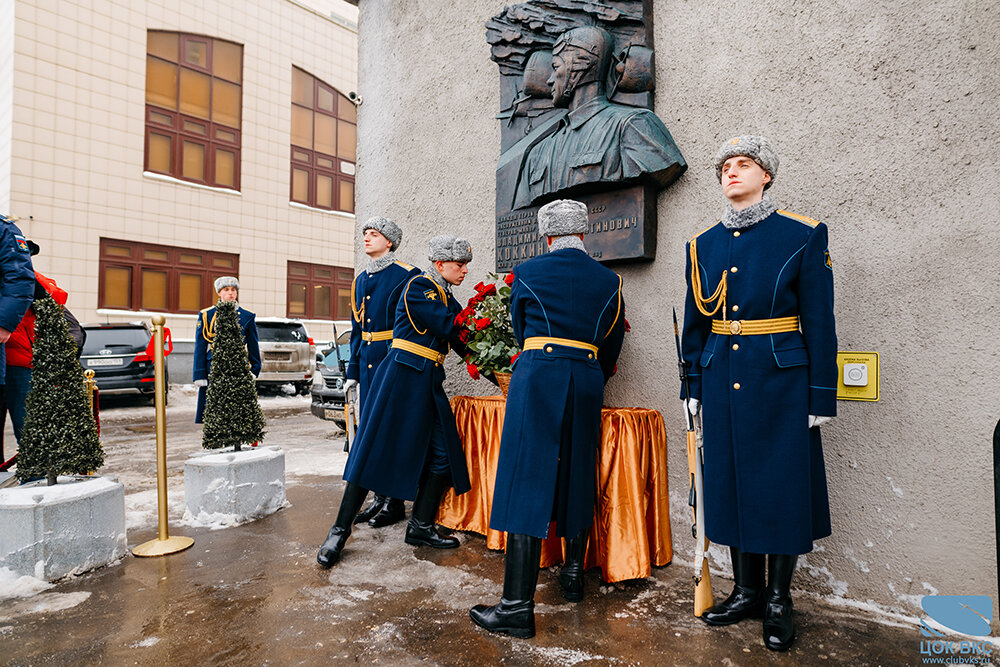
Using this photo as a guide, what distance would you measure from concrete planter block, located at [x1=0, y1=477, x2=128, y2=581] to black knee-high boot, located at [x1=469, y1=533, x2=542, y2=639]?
2174 mm

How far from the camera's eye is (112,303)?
15680 mm

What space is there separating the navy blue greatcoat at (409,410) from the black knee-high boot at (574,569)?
0.93m

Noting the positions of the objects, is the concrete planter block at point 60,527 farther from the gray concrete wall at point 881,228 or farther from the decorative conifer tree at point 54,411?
the gray concrete wall at point 881,228

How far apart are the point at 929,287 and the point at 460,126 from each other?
3414 millimetres

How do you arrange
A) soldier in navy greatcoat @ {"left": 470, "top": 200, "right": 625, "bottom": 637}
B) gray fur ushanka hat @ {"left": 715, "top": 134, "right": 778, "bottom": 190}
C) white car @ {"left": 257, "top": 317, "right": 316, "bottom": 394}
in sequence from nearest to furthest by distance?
gray fur ushanka hat @ {"left": 715, "top": 134, "right": 778, "bottom": 190} → soldier in navy greatcoat @ {"left": 470, "top": 200, "right": 625, "bottom": 637} → white car @ {"left": 257, "top": 317, "right": 316, "bottom": 394}

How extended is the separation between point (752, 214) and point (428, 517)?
2.51 metres

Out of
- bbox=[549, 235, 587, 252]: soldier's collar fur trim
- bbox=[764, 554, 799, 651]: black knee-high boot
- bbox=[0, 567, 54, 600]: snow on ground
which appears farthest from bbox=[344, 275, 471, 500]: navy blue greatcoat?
bbox=[764, 554, 799, 651]: black knee-high boot

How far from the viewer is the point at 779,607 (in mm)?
A: 2387

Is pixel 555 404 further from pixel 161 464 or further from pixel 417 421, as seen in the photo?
pixel 161 464

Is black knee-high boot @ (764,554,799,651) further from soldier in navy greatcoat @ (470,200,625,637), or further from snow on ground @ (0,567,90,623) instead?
snow on ground @ (0,567,90,623)

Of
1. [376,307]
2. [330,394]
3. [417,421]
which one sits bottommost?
[330,394]

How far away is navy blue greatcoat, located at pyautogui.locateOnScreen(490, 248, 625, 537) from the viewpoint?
2607 millimetres

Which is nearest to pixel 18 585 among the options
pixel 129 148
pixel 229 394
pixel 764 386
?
pixel 229 394

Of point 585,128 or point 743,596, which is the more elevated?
point 585,128
